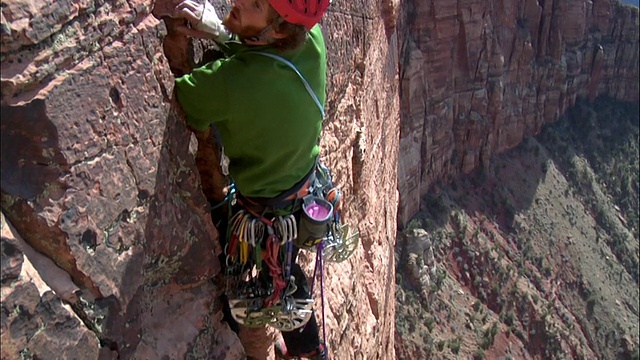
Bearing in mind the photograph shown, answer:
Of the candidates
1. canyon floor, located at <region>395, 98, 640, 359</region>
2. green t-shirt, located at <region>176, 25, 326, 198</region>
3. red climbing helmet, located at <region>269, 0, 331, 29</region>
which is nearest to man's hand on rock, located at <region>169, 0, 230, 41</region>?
green t-shirt, located at <region>176, 25, 326, 198</region>

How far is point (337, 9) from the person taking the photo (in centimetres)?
438

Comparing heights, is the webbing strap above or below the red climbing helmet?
below

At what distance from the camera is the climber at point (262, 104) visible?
92.5 inches

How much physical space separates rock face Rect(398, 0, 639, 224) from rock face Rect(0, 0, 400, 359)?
17.2 m

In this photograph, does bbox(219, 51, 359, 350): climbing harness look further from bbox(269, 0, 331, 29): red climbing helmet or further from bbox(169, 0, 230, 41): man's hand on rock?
bbox(169, 0, 230, 41): man's hand on rock

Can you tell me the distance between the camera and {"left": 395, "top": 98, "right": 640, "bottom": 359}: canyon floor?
61.1 feet

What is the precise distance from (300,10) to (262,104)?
0.39 metres

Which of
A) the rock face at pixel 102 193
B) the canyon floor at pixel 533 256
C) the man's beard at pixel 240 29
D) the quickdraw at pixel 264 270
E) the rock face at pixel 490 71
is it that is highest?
the man's beard at pixel 240 29

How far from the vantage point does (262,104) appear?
94.3 inches

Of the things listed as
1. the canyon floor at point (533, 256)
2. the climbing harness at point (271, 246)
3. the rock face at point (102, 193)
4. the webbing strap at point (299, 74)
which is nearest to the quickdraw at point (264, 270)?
the climbing harness at point (271, 246)

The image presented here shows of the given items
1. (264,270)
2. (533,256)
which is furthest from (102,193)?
(533,256)

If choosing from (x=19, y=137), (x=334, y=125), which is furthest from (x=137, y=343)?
(x=334, y=125)

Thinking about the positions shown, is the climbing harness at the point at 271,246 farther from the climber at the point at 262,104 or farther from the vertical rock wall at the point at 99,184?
the vertical rock wall at the point at 99,184

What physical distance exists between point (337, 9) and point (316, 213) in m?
→ 2.15
